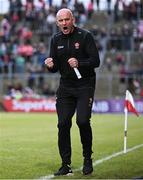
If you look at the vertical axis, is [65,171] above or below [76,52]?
below

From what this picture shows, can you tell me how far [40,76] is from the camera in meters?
35.9

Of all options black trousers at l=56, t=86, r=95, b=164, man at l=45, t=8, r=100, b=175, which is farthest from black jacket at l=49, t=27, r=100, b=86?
black trousers at l=56, t=86, r=95, b=164

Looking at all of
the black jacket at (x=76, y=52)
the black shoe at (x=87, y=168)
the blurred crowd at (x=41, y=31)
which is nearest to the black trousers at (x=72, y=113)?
the black shoe at (x=87, y=168)

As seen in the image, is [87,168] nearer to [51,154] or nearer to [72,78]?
[72,78]

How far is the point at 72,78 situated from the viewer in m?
10.3

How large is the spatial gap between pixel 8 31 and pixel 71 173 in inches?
1254

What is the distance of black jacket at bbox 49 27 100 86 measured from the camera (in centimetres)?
1008

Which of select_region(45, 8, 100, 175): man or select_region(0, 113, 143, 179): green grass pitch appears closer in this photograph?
select_region(45, 8, 100, 175): man

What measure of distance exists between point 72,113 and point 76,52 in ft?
3.04

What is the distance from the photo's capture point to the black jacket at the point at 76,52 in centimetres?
1008

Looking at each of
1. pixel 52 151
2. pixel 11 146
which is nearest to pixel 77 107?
pixel 52 151

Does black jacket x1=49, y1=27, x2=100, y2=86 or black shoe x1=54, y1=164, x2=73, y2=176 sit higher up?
black jacket x1=49, y1=27, x2=100, y2=86

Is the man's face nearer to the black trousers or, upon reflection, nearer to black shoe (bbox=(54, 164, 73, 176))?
the black trousers

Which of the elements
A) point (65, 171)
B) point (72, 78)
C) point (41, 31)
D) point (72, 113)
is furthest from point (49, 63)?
point (41, 31)
